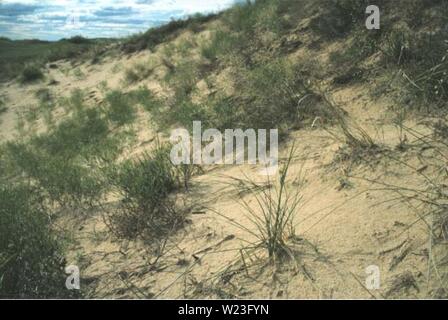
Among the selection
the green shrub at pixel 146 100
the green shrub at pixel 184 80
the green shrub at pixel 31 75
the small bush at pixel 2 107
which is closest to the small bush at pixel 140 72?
the green shrub at pixel 146 100

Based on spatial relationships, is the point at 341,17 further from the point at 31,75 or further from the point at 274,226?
the point at 31,75

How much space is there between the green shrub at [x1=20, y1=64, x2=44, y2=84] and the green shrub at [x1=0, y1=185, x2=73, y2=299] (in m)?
12.8

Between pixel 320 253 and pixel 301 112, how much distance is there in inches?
102

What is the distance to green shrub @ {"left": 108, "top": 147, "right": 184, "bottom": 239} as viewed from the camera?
380cm

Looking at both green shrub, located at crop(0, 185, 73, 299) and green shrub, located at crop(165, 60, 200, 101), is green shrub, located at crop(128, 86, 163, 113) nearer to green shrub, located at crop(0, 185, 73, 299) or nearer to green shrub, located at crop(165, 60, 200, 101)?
green shrub, located at crop(165, 60, 200, 101)

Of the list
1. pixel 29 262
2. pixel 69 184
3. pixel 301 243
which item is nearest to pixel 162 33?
pixel 69 184

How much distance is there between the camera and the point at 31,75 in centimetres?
1567

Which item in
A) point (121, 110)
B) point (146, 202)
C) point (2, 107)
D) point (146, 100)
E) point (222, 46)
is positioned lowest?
point (2, 107)

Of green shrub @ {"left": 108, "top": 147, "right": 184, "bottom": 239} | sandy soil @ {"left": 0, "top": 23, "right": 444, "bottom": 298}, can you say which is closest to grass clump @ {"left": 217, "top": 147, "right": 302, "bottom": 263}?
sandy soil @ {"left": 0, "top": 23, "right": 444, "bottom": 298}

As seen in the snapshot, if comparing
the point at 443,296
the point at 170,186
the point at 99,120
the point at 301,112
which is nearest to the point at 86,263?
the point at 170,186

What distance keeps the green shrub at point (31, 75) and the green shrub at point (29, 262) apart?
1284 cm

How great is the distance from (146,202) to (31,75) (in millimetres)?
13088

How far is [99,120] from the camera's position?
8.92 metres
